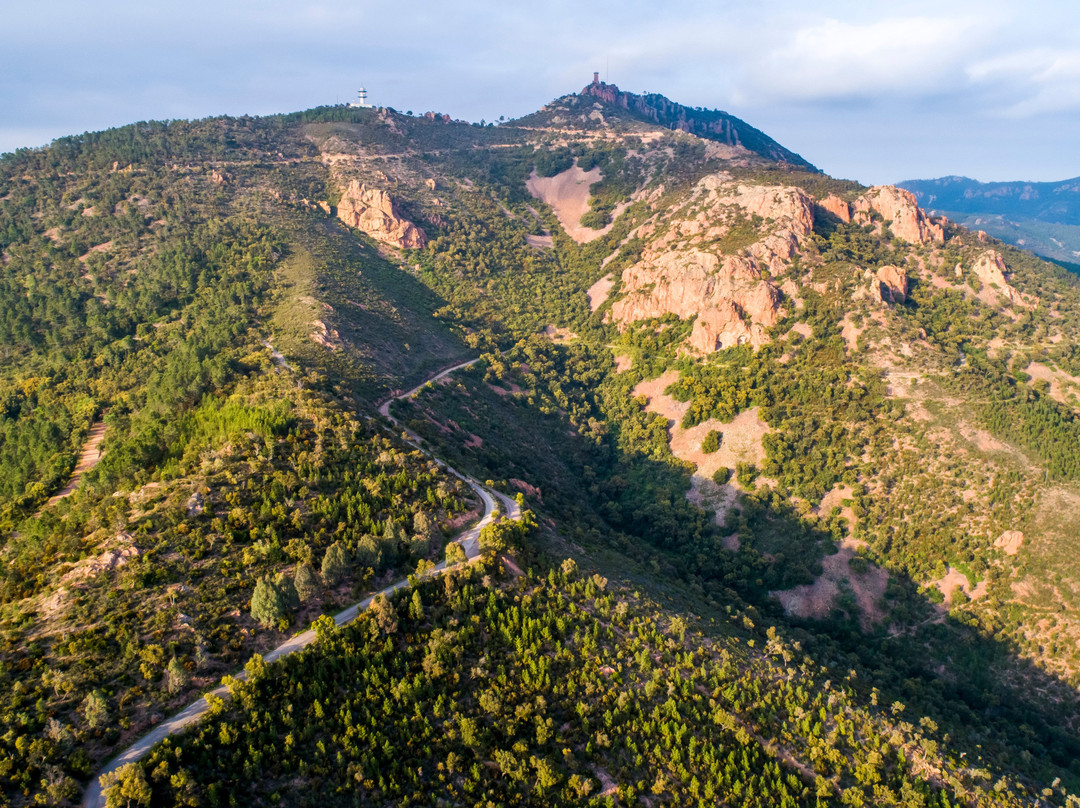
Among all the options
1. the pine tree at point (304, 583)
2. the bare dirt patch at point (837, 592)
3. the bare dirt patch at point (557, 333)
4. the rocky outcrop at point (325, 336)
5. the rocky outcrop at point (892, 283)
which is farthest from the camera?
the bare dirt patch at point (557, 333)

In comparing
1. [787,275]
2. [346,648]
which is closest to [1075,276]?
[787,275]

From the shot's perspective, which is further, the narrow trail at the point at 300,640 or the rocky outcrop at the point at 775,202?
the rocky outcrop at the point at 775,202

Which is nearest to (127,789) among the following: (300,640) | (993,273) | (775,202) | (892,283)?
(300,640)

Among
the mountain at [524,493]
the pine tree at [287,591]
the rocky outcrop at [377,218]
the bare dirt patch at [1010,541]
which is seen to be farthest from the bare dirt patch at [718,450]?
the rocky outcrop at [377,218]

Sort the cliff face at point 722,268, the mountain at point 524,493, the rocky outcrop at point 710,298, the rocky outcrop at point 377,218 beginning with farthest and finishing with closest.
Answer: the rocky outcrop at point 377,218
the cliff face at point 722,268
the rocky outcrop at point 710,298
the mountain at point 524,493

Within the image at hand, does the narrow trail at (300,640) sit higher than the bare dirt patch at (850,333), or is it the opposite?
the bare dirt patch at (850,333)

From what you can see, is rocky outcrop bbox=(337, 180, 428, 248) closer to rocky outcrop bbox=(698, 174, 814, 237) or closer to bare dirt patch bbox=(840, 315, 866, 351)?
rocky outcrop bbox=(698, 174, 814, 237)

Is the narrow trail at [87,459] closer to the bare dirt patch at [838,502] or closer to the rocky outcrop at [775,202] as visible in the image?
the bare dirt patch at [838,502]

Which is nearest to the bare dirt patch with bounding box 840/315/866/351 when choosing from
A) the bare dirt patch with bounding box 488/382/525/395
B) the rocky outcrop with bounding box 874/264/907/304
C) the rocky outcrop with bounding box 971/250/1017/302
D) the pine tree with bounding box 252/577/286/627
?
the rocky outcrop with bounding box 874/264/907/304
